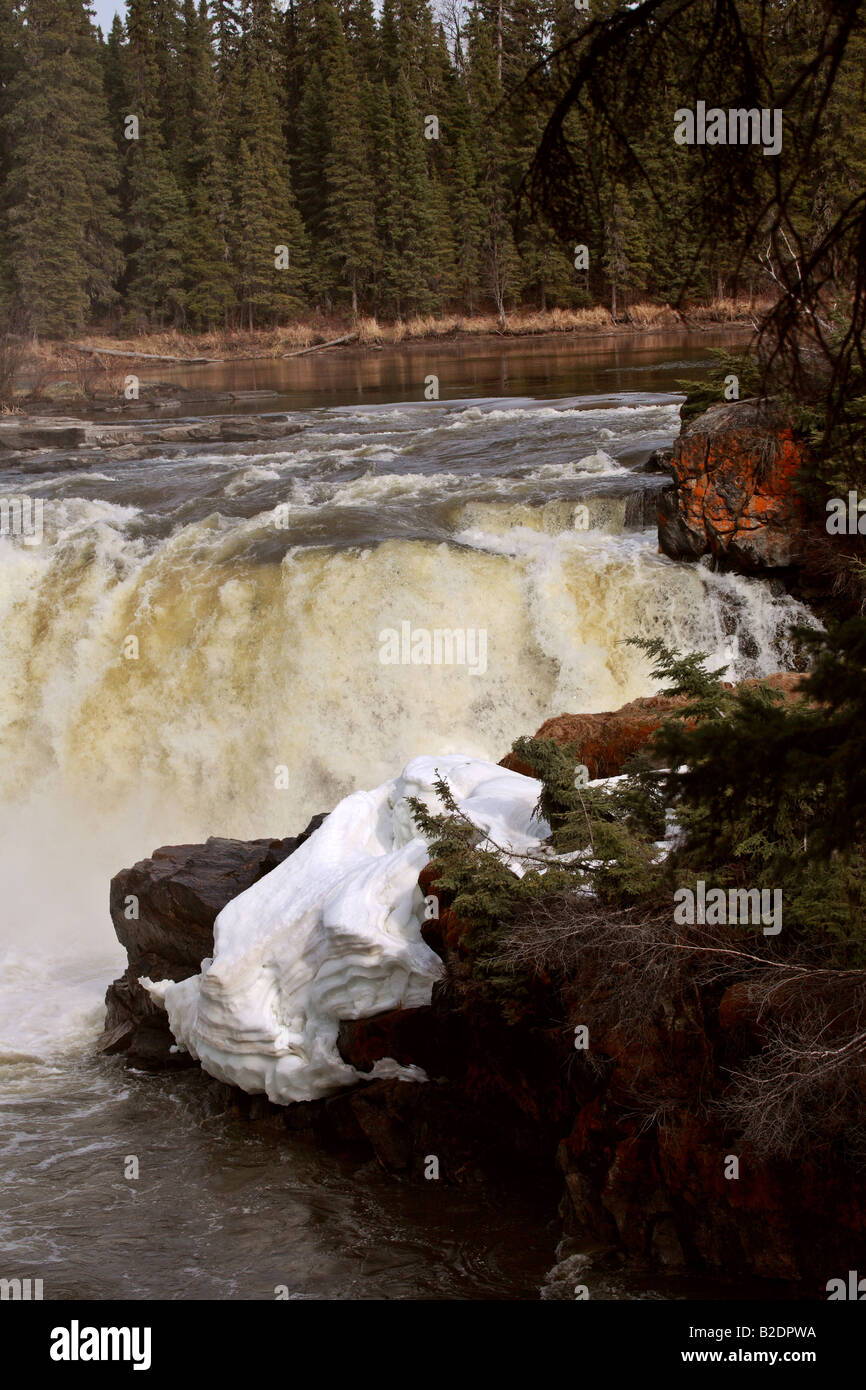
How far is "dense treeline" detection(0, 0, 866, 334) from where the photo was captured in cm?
4891

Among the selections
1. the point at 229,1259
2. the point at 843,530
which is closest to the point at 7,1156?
the point at 229,1259

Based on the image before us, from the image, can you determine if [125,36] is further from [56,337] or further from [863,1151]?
[863,1151]

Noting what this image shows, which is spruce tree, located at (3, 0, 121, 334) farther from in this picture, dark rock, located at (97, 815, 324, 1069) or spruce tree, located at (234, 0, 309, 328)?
dark rock, located at (97, 815, 324, 1069)

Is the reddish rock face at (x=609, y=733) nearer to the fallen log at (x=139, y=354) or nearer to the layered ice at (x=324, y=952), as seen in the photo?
the layered ice at (x=324, y=952)

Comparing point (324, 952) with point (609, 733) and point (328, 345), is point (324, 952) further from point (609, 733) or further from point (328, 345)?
point (328, 345)

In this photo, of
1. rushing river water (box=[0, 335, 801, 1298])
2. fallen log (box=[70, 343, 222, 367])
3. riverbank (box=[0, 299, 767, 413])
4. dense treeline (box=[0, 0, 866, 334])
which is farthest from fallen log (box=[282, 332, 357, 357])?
rushing river water (box=[0, 335, 801, 1298])

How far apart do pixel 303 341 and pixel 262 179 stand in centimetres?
927

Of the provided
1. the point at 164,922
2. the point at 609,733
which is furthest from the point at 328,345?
the point at 609,733

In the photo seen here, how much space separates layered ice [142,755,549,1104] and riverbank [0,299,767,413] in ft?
90.6

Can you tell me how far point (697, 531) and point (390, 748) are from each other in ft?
12.7

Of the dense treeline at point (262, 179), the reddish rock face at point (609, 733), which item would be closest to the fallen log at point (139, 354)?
the dense treeline at point (262, 179)

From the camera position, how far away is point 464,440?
21.4 meters

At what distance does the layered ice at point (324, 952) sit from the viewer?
755 cm

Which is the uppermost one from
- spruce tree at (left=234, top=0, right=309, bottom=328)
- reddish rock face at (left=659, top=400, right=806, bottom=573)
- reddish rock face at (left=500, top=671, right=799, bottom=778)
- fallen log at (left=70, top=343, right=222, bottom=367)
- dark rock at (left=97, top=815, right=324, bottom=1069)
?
spruce tree at (left=234, top=0, right=309, bottom=328)
